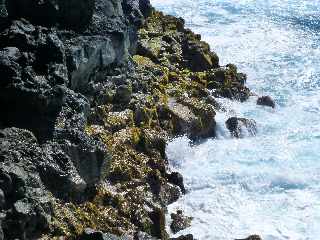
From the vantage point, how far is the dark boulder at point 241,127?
33156 millimetres

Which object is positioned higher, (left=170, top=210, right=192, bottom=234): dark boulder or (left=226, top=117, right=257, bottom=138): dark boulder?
(left=226, top=117, right=257, bottom=138): dark boulder

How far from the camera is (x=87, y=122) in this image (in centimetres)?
2719

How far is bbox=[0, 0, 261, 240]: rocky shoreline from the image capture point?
68.8ft

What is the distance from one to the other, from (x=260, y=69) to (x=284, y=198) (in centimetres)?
1722

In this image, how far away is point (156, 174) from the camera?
26750mm

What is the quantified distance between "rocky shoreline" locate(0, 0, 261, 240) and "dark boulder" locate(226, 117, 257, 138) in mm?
74

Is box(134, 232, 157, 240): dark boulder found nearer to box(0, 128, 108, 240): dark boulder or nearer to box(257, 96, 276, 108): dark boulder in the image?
box(0, 128, 108, 240): dark boulder

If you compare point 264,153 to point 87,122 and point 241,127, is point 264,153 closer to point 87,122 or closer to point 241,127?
point 241,127

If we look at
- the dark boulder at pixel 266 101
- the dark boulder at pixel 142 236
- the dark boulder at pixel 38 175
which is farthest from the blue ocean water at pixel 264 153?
the dark boulder at pixel 38 175

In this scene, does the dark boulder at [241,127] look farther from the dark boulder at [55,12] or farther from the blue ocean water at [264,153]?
the dark boulder at [55,12]

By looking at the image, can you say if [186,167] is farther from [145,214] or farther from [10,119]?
[10,119]

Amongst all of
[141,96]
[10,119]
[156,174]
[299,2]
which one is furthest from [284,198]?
[299,2]

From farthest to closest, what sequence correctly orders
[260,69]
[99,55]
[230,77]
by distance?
[260,69] < [230,77] < [99,55]

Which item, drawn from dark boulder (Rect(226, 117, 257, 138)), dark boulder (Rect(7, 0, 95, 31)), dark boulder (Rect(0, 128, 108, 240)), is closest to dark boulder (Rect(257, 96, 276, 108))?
dark boulder (Rect(226, 117, 257, 138))
